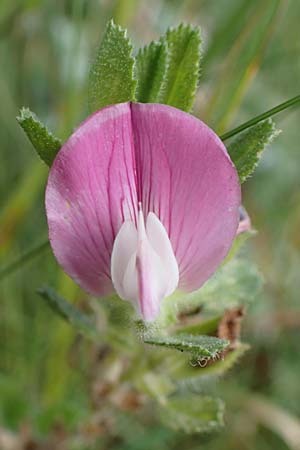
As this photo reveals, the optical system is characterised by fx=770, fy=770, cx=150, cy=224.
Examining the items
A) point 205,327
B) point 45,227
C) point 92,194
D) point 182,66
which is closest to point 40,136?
point 92,194

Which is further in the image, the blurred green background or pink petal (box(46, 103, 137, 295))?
the blurred green background

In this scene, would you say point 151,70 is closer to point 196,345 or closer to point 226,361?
point 196,345

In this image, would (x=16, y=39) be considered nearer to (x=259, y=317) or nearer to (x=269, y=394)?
(x=259, y=317)

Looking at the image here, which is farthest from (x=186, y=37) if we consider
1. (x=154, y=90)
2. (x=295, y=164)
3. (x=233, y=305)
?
(x=295, y=164)

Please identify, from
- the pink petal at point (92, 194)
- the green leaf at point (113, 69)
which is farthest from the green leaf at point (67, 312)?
the green leaf at point (113, 69)

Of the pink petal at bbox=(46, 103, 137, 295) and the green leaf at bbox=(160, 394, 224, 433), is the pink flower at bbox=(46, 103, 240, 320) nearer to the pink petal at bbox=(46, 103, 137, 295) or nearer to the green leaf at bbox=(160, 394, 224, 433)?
the pink petal at bbox=(46, 103, 137, 295)

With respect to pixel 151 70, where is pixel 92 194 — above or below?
below

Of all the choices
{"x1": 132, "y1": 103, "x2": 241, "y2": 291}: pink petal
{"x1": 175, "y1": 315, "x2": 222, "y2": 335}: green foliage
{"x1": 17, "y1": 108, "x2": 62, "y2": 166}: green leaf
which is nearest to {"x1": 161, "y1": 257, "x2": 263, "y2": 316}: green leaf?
{"x1": 175, "y1": 315, "x2": 222, "y2": 335}: green foliage
